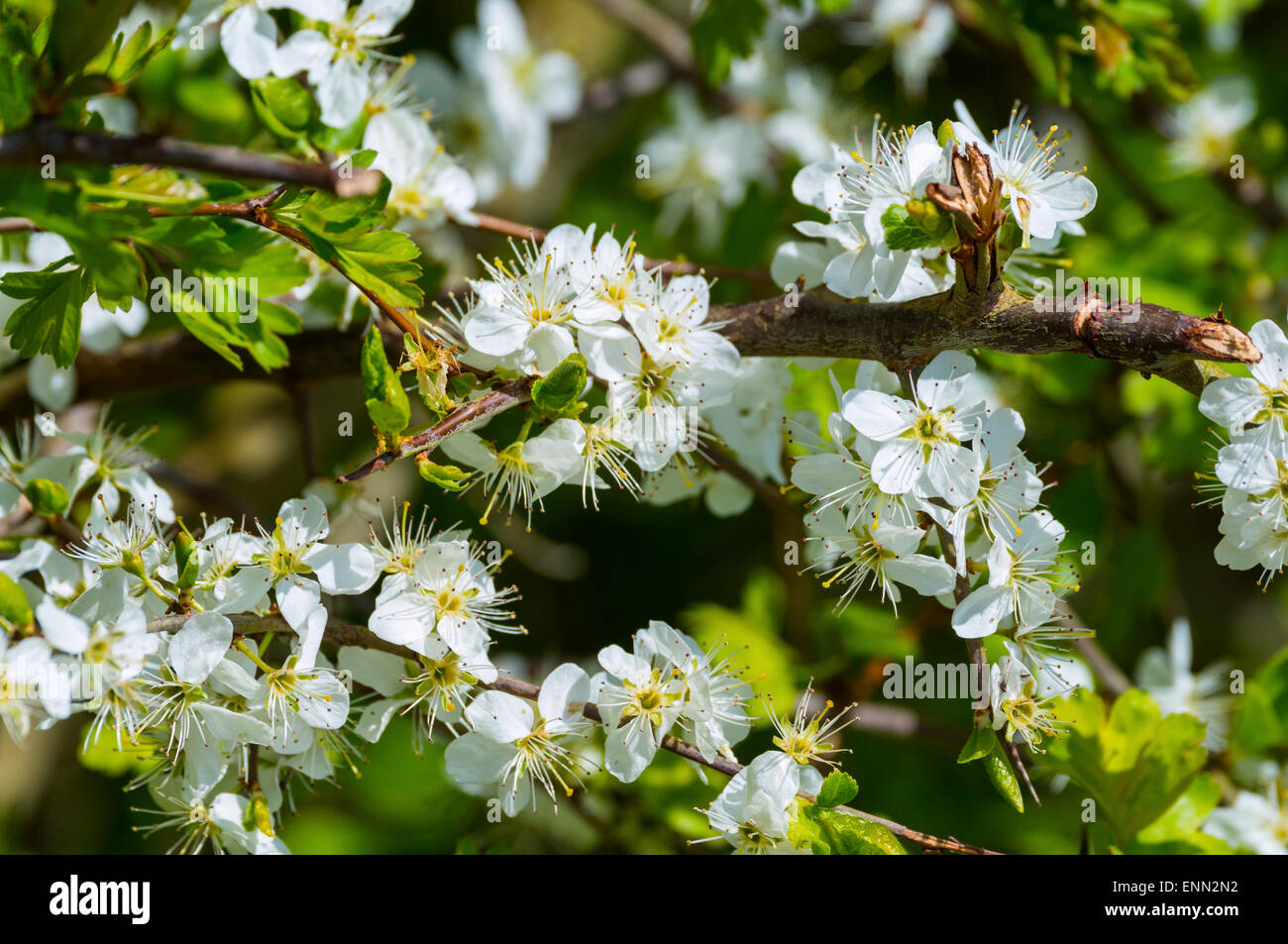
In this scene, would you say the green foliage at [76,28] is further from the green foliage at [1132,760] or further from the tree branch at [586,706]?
the green foliage at [1132,760]

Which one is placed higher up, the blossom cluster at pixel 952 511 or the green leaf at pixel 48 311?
the green leaf at pixel 48 311

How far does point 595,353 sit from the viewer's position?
1289mm

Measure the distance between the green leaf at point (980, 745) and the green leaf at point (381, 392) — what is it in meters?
0.74

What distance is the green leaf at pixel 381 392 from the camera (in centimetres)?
109

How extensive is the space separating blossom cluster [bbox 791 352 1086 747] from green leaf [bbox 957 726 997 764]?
2 centimetres

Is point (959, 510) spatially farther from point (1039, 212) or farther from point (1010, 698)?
point (1039, 212)

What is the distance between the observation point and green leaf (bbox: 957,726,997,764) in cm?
123

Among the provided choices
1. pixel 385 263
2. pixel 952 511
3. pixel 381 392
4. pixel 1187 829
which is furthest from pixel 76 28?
pixel 1187 829

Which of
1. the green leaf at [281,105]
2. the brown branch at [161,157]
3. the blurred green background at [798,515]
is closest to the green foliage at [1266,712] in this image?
the blurred green background at [798,515]

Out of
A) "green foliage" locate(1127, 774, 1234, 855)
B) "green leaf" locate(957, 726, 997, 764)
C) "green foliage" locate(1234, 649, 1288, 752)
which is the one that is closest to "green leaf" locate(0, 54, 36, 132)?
"green leaf" locate(957, 726, 997, 764)

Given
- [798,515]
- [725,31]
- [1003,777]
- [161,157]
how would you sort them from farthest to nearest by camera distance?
1. [725,31]
2. [798,515]
3. [1003,777]
4. [161,157]

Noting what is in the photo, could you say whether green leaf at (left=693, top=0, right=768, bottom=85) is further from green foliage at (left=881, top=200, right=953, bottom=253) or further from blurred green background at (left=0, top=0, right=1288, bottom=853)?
green foliage at (left=881, top=200, right=953, bottom=253)

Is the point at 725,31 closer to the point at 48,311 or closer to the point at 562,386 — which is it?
the point at 562,386

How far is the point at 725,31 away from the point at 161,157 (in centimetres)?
125
